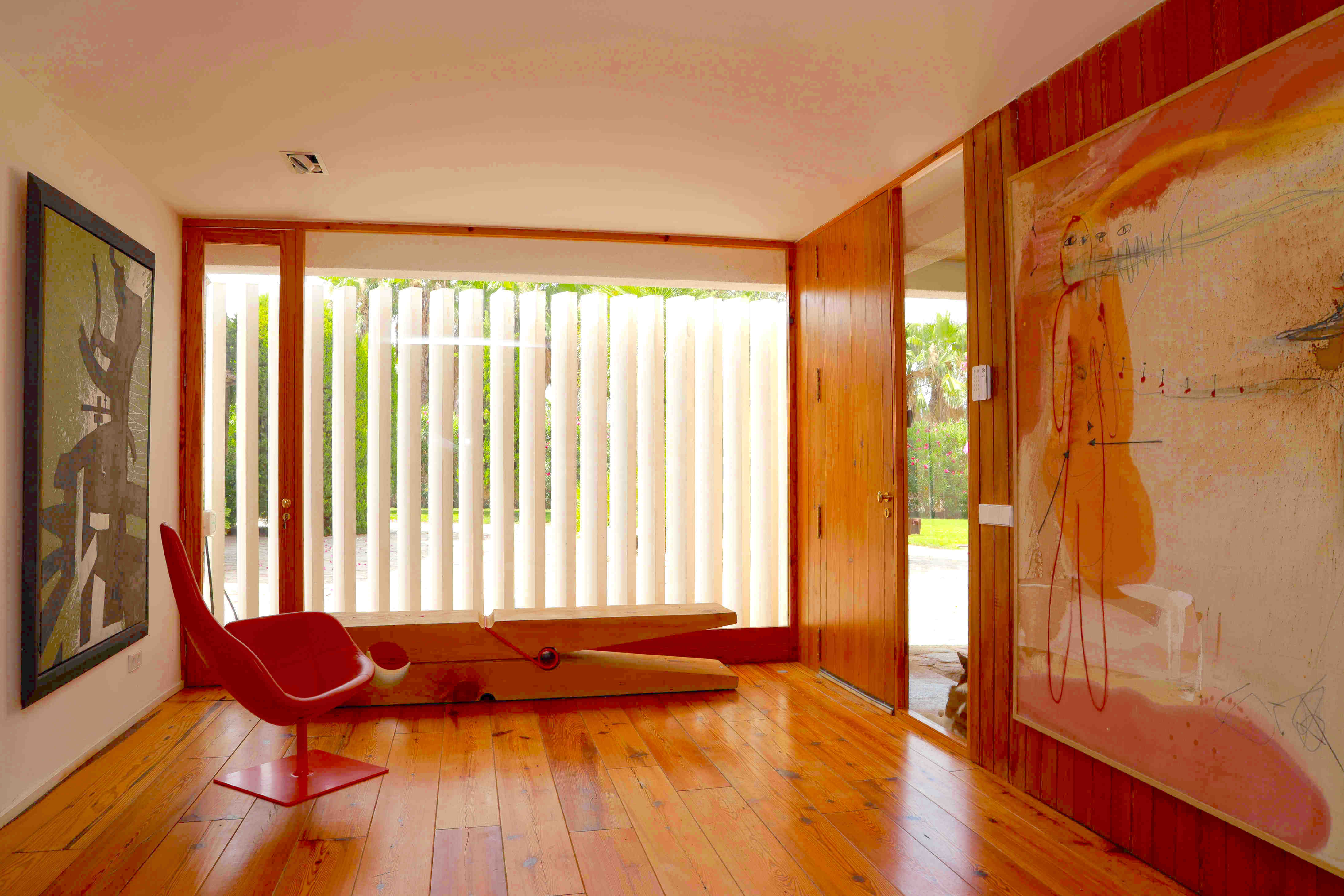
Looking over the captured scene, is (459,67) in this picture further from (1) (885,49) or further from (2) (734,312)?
(2) (734,312)

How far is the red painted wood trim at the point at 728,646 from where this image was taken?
511cm

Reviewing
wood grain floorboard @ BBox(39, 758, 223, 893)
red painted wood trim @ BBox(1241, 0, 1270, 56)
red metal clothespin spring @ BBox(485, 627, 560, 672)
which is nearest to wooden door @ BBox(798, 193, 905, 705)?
red metal clothespin spring @ BBox(485, 627, 560, 672)

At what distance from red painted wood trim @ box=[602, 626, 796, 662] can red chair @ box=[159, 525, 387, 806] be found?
190 cm

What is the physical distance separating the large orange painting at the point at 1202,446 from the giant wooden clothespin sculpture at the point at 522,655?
1.90 metres

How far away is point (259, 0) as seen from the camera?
8.15 feet

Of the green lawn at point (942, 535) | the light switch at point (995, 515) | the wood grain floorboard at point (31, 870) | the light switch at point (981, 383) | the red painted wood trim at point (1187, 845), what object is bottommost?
the wood grain floorboard at point (31, 870)

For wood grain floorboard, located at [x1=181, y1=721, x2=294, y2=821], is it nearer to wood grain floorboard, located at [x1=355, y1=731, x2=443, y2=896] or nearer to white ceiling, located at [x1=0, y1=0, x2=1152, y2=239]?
wood grain floorboard, located at [x1=355, y1=731, x2=443, y2=896]

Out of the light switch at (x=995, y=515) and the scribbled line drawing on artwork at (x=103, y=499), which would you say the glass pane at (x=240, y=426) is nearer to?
the scribbled line drawing on artwork at (x=103, y=499)

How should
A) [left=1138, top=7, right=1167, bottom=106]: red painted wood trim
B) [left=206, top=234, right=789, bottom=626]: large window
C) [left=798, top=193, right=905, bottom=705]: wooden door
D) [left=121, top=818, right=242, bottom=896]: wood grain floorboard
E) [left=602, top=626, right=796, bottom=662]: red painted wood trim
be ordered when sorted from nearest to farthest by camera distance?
[left=121, top=818, right=242, bottom=896]: wood grain floorboard
[left=1138, top=7, right=1167, bottom=106]: red painted wood trim
[left=798, top=193, right=905, bottom=705]: wooden door
[left=206, top=234, right=789, bottom=626]: large window
[left=602, top=626, right=796, bottom=662]: red painted wood trim

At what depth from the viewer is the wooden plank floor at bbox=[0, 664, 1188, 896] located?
7.98 feet

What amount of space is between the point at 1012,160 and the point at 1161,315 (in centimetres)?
101

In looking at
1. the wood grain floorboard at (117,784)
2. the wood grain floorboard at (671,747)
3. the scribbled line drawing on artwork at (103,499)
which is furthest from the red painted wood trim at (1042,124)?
the wood grain floorboard at (117,784)

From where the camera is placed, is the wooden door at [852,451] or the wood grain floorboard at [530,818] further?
the wooden door at [852,451]

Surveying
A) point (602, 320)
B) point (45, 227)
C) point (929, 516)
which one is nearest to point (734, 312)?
point (602, 320)
